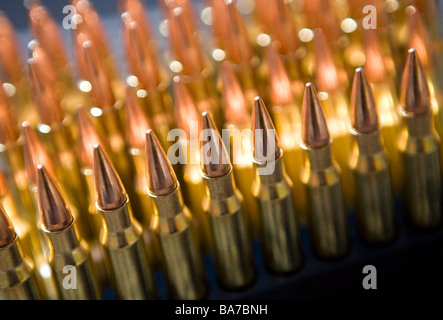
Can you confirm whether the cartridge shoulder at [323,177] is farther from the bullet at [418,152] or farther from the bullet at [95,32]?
the bullet at [95,32]

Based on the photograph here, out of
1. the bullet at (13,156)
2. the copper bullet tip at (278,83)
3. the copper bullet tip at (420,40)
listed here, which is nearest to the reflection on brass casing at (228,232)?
the copper bullet tip at (278,83)

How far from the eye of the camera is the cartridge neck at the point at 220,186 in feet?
4.90

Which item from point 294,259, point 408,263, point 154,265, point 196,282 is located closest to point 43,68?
point 154,265

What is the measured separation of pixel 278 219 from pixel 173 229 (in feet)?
0.83

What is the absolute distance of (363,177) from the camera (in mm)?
1604

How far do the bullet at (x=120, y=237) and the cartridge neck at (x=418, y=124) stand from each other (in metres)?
0.68

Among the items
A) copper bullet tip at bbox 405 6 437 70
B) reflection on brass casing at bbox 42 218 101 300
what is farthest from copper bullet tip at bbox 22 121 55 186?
copper bullet tip at bbox 405 6 437 70

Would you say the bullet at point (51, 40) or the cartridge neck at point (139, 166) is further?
the bullet at point (51, 40)

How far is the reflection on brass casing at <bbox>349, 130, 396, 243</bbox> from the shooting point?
1.57 metres

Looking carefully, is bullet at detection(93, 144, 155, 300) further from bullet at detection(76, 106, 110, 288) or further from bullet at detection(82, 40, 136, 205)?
bullet at detection(82, 40, 136, 205)

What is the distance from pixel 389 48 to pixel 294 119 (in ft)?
1.47

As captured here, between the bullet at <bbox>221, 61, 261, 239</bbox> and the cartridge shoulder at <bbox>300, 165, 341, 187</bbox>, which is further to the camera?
the bullet at <bbox>221, 61, 261, 239</bbox>

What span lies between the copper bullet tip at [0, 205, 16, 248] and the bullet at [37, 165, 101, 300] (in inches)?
2.8

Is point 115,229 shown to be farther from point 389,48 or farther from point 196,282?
Answer: point 389,48
